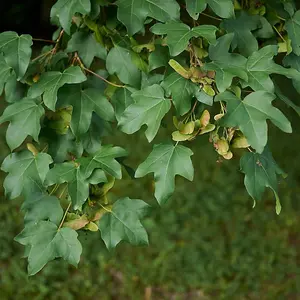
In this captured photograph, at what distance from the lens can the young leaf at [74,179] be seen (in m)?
1.46

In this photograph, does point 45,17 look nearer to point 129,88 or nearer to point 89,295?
point 89,295

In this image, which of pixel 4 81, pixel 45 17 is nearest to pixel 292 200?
pixel 4 81

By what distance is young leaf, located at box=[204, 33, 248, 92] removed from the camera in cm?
134

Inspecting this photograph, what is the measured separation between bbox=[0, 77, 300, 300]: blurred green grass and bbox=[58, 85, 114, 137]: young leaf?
2.25m

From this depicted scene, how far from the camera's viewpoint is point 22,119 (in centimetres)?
153

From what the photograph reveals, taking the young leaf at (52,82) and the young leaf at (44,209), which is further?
the young leaf at (44,209)

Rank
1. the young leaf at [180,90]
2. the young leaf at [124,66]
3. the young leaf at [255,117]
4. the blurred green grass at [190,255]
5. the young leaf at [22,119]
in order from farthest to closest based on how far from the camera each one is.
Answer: the blurred green grass at [190,255], the young leaf at [124,66], the young leaf at [22,119], the young leaf at [180,90], the young leaf at [255,117]

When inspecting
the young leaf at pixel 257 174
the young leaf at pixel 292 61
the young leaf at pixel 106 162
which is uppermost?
the young leaf at pixel 292 61

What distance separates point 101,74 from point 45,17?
5750 mm

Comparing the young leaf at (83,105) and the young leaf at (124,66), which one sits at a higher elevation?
the young leaf at (124,66)

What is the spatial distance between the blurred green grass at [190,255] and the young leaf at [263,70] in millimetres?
2462

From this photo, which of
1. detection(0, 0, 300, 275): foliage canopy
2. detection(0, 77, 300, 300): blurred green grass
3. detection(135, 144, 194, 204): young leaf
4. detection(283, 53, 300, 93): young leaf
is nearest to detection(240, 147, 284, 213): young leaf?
detection(0, 0, 300, 275): foliage canopy

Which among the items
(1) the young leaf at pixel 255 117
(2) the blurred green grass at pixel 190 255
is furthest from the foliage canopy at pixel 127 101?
(2) the blurred green grass at pixel 190 255

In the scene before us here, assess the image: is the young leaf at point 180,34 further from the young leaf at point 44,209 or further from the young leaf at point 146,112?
the young leaf at point 44,209
